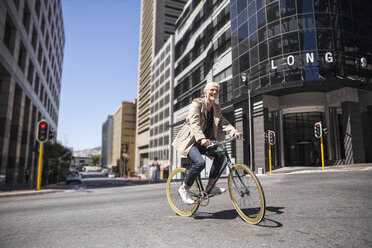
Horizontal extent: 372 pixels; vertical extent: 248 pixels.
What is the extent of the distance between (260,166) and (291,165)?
593cm

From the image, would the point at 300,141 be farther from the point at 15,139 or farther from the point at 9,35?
the point at 9,35

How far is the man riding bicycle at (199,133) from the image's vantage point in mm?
3486

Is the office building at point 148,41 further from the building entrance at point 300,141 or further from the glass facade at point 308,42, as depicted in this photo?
the glass facade at point 308,42

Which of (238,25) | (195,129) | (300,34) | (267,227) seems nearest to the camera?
(267,227)

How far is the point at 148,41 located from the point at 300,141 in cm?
→ 6753

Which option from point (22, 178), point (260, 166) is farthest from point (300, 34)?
point (22, 178)

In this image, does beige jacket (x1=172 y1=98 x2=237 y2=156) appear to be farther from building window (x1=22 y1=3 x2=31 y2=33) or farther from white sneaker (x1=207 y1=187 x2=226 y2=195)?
building window (x1=22 y1=3 x2=31 y2=33)

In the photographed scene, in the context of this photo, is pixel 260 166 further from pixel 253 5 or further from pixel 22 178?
pixel 22 178

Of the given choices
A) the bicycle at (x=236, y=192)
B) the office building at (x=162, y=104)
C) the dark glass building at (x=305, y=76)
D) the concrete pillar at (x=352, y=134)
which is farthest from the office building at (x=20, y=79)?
the concrete pillar at (x=352, y=134)

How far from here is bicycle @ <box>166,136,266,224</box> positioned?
293 centimetres

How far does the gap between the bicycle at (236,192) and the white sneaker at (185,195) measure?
Result: 0.06 meters

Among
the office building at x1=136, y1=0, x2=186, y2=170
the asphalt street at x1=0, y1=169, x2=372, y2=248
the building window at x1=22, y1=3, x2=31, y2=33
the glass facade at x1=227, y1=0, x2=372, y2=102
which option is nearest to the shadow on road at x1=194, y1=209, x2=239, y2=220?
the asphalt street at x1=0, y1=169, x2=372, y2=248

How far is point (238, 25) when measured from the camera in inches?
1063

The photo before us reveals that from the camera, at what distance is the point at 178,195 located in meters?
3.99
